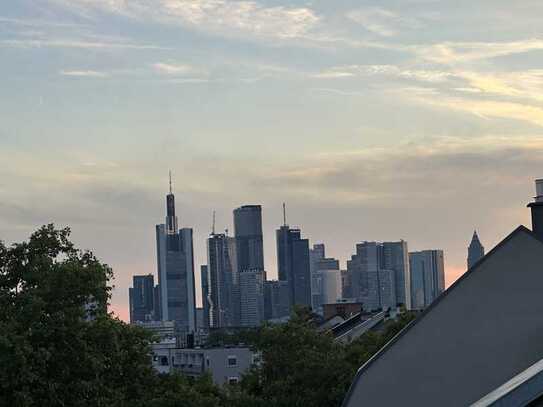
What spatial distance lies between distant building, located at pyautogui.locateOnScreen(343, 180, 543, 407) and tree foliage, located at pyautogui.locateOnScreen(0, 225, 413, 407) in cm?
1907

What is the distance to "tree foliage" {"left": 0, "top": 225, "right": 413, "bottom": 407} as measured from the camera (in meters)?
48.8

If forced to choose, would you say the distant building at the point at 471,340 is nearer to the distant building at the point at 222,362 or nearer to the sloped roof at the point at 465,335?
the sloped roof at the point at 465,335

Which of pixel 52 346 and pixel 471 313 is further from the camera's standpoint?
pixel 52 346

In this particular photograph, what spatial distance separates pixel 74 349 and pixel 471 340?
75.2 feet

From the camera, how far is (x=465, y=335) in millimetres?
31641

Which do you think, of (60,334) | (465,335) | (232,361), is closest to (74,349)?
(60,334)

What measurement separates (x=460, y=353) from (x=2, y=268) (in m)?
25.9

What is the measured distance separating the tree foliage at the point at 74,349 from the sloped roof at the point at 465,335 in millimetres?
19341

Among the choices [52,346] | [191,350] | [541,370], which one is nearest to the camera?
[541,370]

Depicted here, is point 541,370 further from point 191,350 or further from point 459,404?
point 191,350

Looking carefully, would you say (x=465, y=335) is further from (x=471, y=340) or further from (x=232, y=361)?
(x=232, y=361)

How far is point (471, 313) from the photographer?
104 feet

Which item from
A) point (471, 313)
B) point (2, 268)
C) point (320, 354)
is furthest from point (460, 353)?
point (320, 354)

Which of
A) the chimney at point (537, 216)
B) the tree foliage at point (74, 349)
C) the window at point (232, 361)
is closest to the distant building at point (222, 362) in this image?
the window at point (232, 361)
